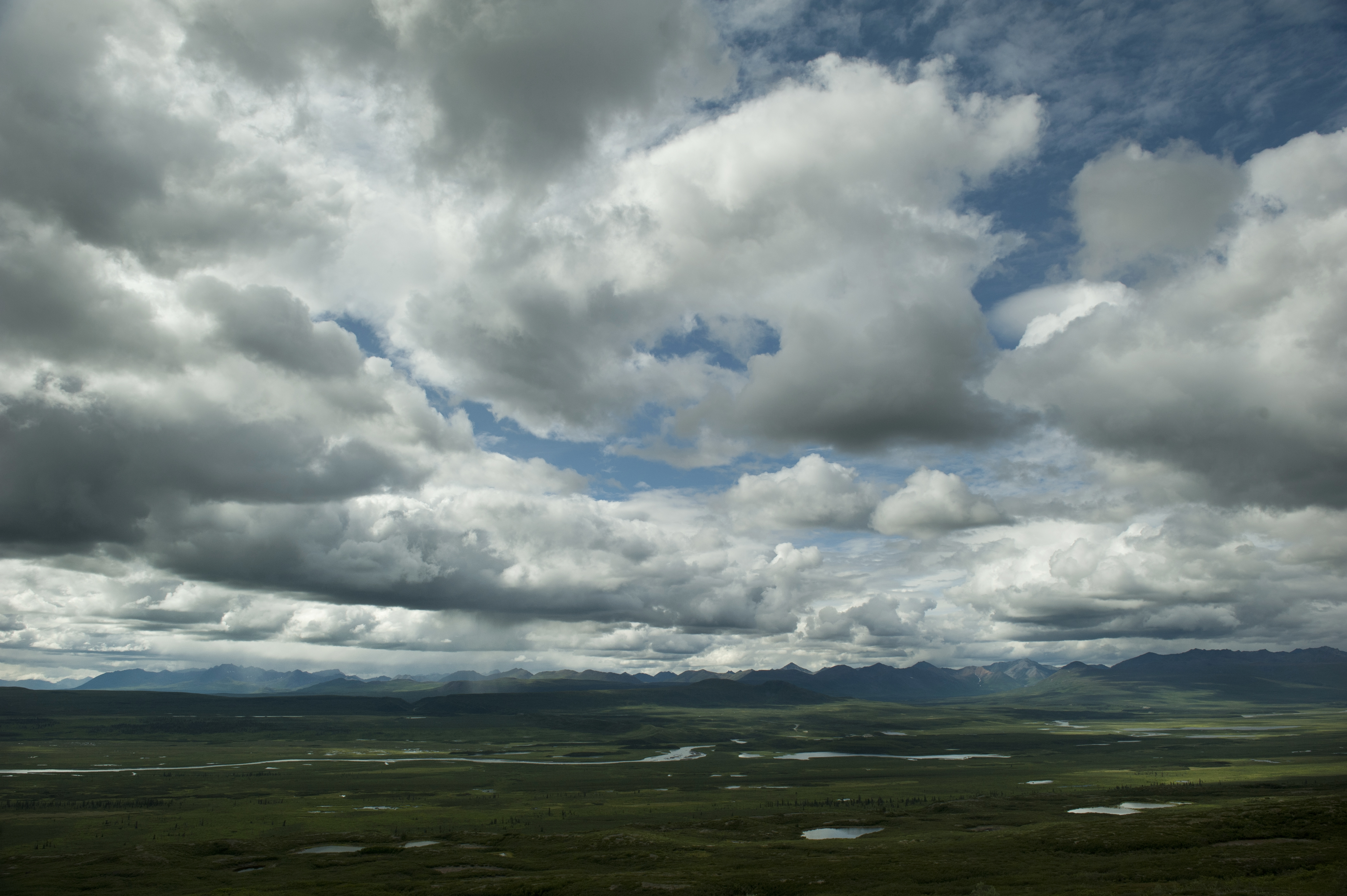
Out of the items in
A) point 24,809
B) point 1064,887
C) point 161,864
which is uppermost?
point 1064,887

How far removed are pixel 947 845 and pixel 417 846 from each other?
87.1m

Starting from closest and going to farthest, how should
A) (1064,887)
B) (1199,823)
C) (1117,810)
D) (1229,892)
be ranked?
(1229,892) < (1064,887) < (1199,823) < (1117,810)

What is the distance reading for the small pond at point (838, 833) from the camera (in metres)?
135

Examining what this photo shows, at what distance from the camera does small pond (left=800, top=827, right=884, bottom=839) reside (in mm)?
134875

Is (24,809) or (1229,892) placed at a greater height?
(1229,892)

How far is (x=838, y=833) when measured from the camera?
5600 inches

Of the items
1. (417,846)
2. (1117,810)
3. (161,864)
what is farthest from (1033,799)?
(161,864)

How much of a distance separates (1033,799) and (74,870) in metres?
192

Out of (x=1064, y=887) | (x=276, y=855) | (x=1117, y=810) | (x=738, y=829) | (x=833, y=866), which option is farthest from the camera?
(x=1117, y=810)

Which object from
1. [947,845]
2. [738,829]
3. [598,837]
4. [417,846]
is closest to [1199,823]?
[947,845]

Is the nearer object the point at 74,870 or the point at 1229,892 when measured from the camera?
the point at 1229,892

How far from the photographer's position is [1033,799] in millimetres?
179375

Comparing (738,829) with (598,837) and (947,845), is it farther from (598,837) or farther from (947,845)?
(947,845)

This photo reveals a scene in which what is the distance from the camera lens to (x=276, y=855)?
4754 inches
